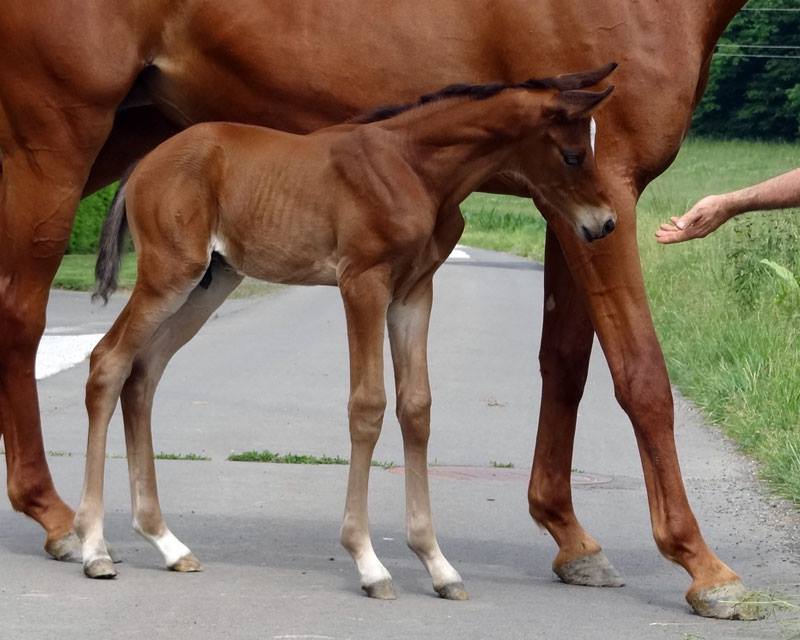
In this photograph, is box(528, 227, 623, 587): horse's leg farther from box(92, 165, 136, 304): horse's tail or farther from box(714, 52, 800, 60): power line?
box(714, 52, 800, 60): power line

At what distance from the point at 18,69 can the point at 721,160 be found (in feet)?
203

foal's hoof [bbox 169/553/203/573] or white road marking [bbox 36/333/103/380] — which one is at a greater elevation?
foal's hoof [bbox 169/553/203/573]

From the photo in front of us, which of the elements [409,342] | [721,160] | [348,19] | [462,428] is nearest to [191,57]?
[348,19]

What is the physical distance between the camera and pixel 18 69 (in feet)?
20.6

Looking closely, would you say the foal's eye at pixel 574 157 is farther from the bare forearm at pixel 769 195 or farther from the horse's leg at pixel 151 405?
the horse's leg at pixel 151 405

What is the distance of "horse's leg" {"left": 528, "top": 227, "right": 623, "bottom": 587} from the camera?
6172 millimetres

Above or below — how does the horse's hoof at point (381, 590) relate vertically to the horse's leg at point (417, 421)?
below

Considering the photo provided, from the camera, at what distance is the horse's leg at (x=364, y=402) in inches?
213

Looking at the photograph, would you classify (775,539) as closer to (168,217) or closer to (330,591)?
(330,591)

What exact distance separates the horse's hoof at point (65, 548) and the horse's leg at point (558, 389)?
1.68 m

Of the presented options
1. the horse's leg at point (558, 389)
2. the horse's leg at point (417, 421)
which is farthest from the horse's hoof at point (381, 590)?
the horse's leg at point (558, 389)

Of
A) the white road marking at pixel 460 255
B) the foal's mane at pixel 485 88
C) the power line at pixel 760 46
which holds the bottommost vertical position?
the white road marking at pixel 460 255

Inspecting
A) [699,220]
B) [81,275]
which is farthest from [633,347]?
[81,275]

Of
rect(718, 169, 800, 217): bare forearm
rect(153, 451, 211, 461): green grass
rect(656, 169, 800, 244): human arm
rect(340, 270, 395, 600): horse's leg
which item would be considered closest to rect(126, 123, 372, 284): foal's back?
→ rect(340, 270, 395, 600): horse's leg
